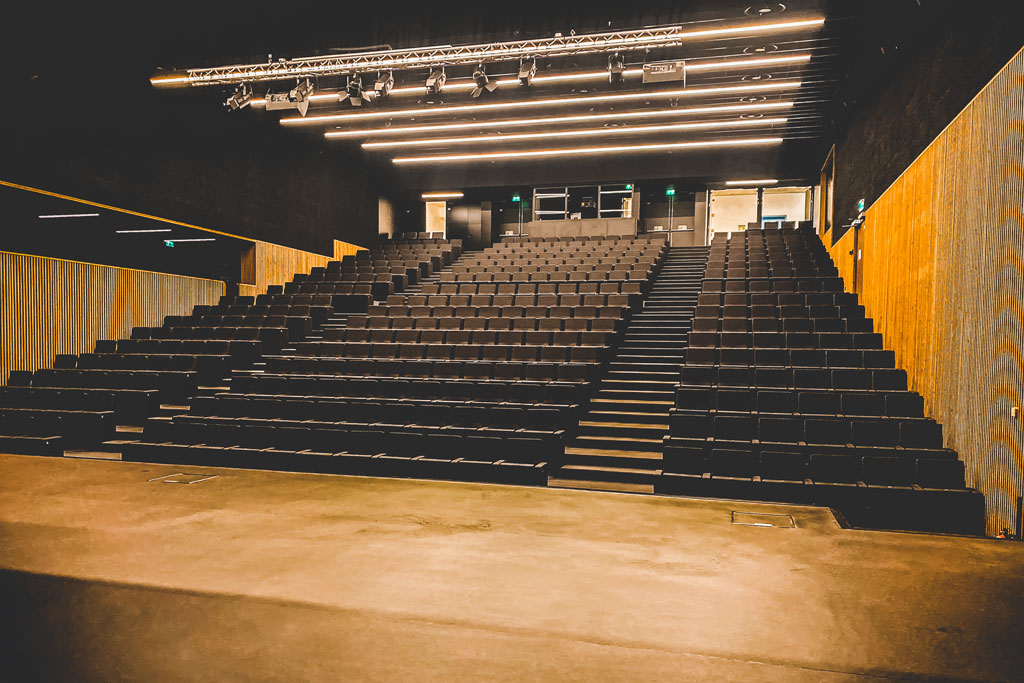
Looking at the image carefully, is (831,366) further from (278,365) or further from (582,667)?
(278,365)

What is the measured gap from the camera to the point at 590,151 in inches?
420

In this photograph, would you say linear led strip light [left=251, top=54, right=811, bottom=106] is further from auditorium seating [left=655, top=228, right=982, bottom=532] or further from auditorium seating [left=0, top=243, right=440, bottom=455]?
auditorium seating [left=655, top=228, right=982, bottom=532]

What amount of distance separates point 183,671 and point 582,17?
5599 mm

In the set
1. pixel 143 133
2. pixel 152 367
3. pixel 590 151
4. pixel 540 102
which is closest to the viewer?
pixel 152 367

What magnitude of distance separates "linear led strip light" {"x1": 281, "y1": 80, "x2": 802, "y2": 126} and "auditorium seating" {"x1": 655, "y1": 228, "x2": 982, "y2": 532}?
9.63 feet

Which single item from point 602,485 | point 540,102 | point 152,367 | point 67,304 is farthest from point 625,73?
point 67,304

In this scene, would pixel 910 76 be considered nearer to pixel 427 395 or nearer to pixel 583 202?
pixel 427 395

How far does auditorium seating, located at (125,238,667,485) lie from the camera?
4.26m

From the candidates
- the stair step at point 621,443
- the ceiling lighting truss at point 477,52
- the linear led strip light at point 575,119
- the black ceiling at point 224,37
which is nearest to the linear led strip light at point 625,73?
the black ceiling at point 224,37

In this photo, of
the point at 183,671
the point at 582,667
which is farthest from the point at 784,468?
the point at 183,671

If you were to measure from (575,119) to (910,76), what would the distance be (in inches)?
184

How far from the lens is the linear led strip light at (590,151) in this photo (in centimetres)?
1018

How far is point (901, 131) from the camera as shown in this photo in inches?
207

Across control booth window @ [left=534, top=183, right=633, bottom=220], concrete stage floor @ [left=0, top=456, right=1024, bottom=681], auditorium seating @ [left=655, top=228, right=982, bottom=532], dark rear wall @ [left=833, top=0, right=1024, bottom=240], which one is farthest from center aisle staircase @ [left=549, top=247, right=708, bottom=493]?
control booth window @ [left=534, top=183, right=633, bottom=220]
